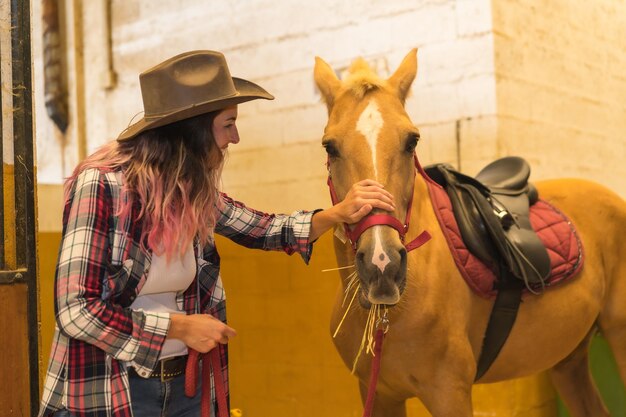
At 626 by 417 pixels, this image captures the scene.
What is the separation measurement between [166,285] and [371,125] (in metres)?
0.61

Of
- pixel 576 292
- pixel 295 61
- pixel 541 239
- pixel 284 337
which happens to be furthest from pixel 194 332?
pixel 295 61

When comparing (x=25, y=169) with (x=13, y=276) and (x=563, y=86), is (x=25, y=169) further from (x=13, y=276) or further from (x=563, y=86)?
(x=563, y=86)

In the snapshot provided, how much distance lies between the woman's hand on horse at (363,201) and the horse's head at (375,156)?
0.04 meters

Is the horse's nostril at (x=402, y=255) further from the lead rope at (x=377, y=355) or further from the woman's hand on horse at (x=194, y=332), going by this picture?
the woman's hand on horse at (x=194, y=332)

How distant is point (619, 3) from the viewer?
3898 mm

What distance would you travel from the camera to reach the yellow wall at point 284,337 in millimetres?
3168

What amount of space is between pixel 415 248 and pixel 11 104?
1.25 metres

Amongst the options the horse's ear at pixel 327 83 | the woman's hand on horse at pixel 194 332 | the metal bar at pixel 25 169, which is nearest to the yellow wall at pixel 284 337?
the horse's ear at pixel 327 83

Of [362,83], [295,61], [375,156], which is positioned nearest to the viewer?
[375,156]

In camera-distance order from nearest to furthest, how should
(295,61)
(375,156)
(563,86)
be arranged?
(375,156), (563,86), (295,61)

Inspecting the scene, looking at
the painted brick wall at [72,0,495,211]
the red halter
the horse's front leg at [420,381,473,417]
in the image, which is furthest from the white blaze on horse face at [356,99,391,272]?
the painted brick wall at [72,0,495,211]

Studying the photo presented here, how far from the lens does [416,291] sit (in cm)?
174

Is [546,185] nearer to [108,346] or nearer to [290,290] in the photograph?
[290,290]

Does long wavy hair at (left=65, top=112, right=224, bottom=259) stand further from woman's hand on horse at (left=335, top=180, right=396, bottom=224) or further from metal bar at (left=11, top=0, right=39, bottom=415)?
metal bar at (left=11, top=0, right=39, bottom=415)
